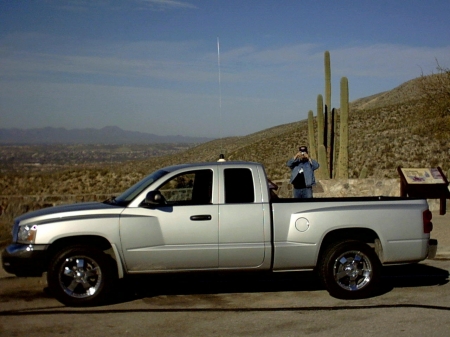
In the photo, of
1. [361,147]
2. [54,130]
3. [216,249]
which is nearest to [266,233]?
[216,249]

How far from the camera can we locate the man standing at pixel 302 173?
45.1ft

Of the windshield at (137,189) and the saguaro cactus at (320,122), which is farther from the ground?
the saguaro cactus at (320,122)

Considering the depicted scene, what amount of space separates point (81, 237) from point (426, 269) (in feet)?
18.4

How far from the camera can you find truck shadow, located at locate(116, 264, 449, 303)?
8.81 m

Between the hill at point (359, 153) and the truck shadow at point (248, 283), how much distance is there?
264cm

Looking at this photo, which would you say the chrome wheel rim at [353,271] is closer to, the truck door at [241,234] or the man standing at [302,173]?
the truck door at [241,234]

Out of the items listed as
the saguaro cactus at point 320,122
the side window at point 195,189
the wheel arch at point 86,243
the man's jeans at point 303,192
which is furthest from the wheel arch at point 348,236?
the saguaro cactus at point 320,122

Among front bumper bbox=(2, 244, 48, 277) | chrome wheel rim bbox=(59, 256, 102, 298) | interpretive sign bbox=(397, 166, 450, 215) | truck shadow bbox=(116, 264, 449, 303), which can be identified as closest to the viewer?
front bumper bbox=(2, 244, 48, 277)

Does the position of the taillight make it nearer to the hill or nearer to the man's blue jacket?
the hill

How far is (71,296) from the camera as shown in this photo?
7.84 metres

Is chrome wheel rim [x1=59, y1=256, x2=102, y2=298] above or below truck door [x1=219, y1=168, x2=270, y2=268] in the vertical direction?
below

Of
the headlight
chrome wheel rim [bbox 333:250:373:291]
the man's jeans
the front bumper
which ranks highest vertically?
the man's jeans

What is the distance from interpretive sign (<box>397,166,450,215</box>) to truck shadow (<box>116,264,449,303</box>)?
623 centimetres

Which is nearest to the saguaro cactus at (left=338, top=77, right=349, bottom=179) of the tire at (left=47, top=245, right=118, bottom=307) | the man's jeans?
the man's jeans
